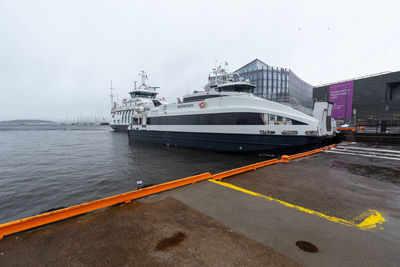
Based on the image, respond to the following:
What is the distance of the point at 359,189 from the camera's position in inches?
163

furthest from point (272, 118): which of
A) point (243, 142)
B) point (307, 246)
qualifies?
point (307, 246)

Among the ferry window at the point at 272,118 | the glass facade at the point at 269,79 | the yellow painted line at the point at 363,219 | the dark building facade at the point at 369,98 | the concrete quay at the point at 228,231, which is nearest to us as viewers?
the concrete quay at the point at 228,231

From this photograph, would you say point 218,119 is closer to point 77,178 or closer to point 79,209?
point 77,178

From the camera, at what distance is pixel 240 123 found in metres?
12.0

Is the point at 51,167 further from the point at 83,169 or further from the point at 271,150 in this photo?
the point at 271,150

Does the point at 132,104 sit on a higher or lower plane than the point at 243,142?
higher

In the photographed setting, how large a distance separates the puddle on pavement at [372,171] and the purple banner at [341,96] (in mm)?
43728

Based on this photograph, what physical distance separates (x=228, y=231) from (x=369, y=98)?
5189 centimetres

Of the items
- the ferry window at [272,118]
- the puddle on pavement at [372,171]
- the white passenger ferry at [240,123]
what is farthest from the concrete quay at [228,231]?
the ferry window at [272,118]

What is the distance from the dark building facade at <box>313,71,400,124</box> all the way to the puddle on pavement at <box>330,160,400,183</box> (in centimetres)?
3730

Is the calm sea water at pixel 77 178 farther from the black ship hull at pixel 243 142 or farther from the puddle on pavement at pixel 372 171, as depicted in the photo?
the puddle on pavement at pixel 372 171

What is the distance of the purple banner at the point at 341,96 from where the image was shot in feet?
132

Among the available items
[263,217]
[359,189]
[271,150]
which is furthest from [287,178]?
[271,150]

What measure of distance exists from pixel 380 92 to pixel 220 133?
44.3 m
